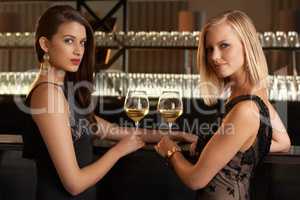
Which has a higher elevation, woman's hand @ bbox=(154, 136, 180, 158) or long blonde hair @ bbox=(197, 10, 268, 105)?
long blonde hair @ bbox=(197, 10, 268, 105)

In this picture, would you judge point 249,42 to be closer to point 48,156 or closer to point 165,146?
point 165,146

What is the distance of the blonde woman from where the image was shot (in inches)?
54.6

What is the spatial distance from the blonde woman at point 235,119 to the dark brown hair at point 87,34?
356 millimetres

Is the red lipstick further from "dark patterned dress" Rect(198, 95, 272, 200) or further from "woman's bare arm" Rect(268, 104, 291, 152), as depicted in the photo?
"woman's bare arm" Rect(268, 104, 291, 152)

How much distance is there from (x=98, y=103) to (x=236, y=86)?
2.86 metres

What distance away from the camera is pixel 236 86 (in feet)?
4.98

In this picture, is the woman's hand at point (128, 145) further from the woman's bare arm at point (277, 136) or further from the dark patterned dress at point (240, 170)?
the woman's bare arm at point (277, 136)

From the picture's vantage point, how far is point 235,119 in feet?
4.50

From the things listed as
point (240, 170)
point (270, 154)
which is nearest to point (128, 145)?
point (240, 170)

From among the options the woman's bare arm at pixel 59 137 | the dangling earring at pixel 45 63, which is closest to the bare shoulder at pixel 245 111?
the woman's bare arm at pixel 59 137

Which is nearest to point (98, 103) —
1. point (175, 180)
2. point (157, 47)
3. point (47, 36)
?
point (157, 47)

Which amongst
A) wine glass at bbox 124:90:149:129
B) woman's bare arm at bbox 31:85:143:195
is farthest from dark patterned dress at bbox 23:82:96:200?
wine glass at bbox 124:90:149:129

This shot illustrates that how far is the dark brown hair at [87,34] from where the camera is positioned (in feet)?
5.08

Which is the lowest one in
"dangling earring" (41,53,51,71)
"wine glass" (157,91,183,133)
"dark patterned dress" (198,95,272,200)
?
"dark patterned dress" (198,95,272,200)
